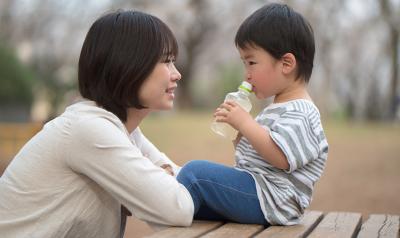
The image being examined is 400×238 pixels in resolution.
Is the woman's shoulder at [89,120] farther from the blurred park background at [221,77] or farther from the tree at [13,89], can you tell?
the tree at [13,89]

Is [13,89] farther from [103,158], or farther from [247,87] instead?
[103,158]

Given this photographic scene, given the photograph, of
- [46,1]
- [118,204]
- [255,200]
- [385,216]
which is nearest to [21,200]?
[118,204]

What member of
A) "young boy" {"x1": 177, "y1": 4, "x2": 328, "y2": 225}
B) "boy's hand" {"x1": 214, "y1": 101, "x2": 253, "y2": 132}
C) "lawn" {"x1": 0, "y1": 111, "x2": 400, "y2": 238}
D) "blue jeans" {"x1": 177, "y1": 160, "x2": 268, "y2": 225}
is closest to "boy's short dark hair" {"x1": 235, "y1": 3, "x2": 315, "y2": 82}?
"young boy" {"x1": 177, "y1": 4, "x2": 328, "y2": 225}

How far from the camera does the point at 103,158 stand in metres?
2.07

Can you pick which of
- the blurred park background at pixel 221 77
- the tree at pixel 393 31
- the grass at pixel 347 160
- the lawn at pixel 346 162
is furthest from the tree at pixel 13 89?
the tree at pixel 393 31

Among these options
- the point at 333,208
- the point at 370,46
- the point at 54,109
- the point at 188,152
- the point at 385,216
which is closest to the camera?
the point at 385,216

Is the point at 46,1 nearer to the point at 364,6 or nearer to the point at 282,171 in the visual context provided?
the point at 364,6

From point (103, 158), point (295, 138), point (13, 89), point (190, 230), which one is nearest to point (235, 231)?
point (190, 230)

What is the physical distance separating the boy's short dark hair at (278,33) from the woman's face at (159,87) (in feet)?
1.00

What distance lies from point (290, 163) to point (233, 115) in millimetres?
259

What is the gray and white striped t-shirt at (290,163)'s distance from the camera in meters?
2.19

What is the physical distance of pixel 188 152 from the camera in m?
11.4

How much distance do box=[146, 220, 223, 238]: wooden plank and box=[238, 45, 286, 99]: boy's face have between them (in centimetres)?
53

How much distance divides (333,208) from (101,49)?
185 inches
